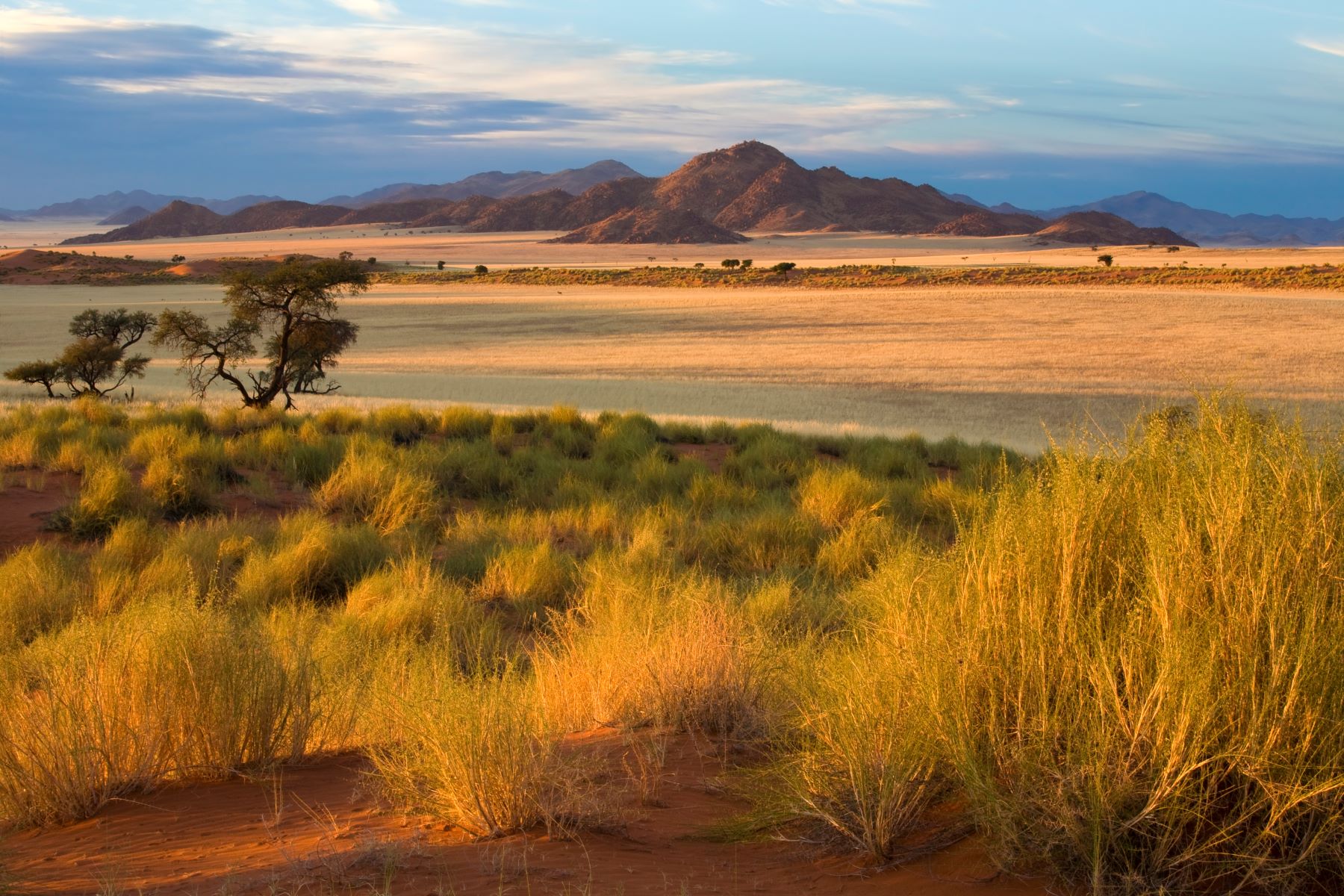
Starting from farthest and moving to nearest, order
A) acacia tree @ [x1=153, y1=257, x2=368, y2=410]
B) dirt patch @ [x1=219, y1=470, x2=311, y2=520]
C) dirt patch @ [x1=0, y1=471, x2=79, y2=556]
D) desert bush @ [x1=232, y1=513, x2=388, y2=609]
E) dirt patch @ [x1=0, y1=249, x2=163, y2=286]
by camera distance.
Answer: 1. dirt patch @ [x1=0, y1=249, x2=163, y2=286]
2. acacia tree @ [x1=153, y1=257, x2=368, y2=410]
3. dirt patch @ [x1=219, y1=470, x2=311, y2=520]
4. dirt patch @ [x1=0, y1=471, x2=79, y2=556]
5. desert bush @ [x1=232, y1=513, x2=388, y2=609]

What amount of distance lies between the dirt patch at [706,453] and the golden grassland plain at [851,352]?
376 cm

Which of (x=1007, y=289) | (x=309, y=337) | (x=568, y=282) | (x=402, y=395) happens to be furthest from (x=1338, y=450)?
(x=568, y=282)

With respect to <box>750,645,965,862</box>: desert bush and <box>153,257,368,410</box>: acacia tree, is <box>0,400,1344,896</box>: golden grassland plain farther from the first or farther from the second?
<box>153,257,368,410</box>: acacia tree

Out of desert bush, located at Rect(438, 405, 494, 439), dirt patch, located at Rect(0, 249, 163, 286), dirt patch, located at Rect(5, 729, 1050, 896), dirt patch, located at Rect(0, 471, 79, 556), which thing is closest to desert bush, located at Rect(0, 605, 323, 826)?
dirt patch, located at Rect(5, 729, 1050, 896)

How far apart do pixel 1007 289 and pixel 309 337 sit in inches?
1908

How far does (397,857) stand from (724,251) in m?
143

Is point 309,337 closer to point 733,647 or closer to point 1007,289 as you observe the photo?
point 733,647

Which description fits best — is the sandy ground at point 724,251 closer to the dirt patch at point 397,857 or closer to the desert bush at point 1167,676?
the desert bush at point 1167,676

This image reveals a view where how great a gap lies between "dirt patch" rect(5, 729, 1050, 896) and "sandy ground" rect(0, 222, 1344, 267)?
308 feet

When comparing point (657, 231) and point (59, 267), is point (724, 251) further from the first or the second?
point (59, 267)

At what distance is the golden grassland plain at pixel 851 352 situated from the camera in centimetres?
2545

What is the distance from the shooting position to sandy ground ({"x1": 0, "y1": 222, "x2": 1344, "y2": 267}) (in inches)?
4274

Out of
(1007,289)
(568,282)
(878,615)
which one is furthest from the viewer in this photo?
(568,282)

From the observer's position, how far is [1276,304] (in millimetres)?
48125
